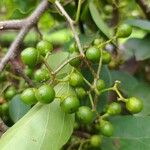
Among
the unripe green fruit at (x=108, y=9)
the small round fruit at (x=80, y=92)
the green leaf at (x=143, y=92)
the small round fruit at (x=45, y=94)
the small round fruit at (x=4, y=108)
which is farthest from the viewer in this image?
the unripe green fruit at (x=108, y=9)

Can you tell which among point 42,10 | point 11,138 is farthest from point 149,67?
point 11,138

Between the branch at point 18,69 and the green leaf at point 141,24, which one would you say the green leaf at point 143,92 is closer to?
the green leaf at point 141,24

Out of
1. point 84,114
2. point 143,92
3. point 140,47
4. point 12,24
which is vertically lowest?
point 143,92

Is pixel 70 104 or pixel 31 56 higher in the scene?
pixel 31 56

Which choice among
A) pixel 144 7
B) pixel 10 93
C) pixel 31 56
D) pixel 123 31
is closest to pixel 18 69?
pixel 31 56

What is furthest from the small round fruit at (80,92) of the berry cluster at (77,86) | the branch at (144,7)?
the branch at (144,7)

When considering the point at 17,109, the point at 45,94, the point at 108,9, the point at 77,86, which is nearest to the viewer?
the point at 45,94

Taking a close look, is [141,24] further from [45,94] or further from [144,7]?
[45,94]
